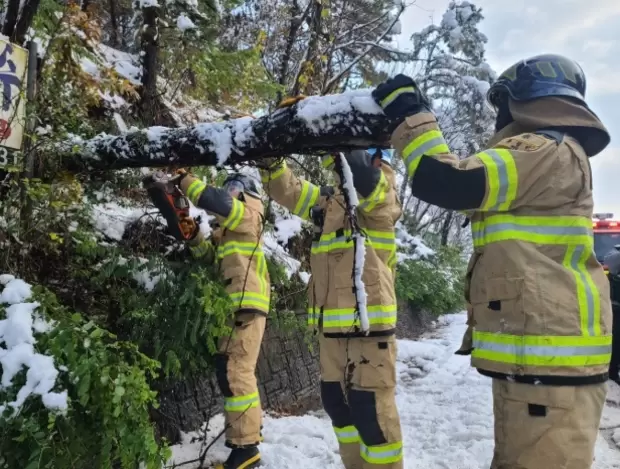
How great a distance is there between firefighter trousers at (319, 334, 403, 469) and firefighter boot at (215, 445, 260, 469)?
913mm

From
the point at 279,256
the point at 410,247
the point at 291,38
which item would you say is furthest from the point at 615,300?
the point at 410,247

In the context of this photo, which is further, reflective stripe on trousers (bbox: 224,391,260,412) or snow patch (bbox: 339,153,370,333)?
reflective stripe on trousers (bbox: 224,391,260,412)

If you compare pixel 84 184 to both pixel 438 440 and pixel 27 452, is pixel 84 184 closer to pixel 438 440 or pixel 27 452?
pixel 27 452

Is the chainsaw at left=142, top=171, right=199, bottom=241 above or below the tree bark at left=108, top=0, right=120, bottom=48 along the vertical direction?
below

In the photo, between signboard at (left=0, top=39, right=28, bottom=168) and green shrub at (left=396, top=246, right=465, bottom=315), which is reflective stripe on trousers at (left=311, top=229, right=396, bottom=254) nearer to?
signboard at (left=0, top=39, right=28, bottom=168)

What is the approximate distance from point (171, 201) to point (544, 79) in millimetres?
2830

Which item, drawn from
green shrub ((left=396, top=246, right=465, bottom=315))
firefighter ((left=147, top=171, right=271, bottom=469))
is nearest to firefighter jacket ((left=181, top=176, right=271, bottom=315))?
firefighter ((left=147, top=171, right=271, bottom=469))

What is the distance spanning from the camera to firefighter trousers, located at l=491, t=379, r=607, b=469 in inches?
74.8

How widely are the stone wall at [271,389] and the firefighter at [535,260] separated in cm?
296

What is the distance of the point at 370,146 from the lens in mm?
2500

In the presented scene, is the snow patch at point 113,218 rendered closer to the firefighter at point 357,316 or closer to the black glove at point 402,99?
the firefighter at point 357,316

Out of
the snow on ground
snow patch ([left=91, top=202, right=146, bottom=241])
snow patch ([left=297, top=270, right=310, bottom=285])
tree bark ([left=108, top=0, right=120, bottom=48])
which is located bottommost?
the snow on ground

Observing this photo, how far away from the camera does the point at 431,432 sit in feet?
15.3

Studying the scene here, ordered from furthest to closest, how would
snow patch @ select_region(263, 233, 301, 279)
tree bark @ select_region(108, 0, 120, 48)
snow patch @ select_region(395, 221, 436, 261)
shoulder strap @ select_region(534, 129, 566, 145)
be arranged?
snow patch @ select_region(395, 221, 436, 261) → tree bark @ select_region(108, 0, 120, 48) → snow patch @ select_region(263, 233, 301, 279) → shoulder strap @ select_region(534, 129, 566, 145)
